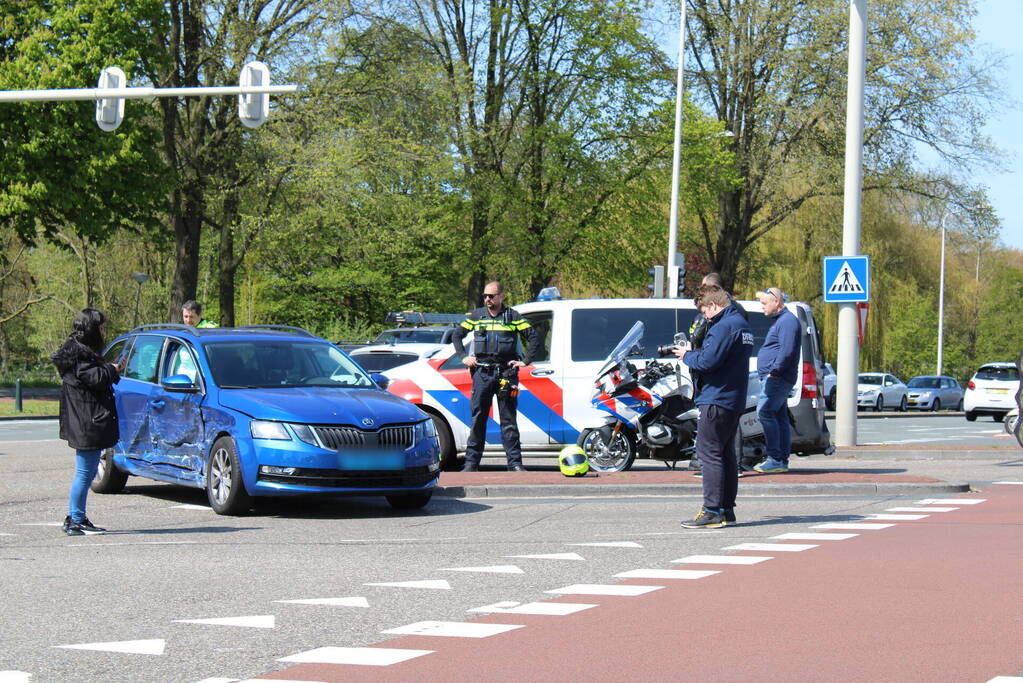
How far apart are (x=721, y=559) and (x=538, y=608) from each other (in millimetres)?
2228

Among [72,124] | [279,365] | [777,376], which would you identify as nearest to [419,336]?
[72,124]

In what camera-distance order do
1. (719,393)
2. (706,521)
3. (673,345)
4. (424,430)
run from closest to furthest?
(719,393)
(706,521)
(424,430)
(673,345)

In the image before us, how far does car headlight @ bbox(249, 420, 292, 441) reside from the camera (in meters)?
10.8

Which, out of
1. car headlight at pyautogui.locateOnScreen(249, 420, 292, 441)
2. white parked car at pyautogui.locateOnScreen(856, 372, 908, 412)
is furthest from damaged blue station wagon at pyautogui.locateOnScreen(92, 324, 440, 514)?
white parked car at pyautogui.locateOnScreen(856, 372, 908, 412)

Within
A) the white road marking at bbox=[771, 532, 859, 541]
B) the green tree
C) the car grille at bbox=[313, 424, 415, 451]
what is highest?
the green tree

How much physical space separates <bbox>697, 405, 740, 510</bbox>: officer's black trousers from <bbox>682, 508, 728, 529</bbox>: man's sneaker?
7cm

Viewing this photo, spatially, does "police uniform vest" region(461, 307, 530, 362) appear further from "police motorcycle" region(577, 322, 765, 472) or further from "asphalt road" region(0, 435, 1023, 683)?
"asphalt road" region(0, 435, 1023, 683)

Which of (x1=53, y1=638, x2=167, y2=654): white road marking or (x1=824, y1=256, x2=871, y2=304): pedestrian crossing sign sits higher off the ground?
(x1=824, y1=256, x2=871, y2=304): pedestrian crossing sign

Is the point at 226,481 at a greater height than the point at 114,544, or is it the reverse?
the point at 226,481

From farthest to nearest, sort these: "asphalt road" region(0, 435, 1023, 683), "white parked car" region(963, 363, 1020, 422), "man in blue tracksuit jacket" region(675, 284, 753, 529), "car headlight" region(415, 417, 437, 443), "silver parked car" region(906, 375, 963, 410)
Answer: "silver parked car" region(906, 375, 963, 410) → "white parked car" region(963, 363, 1020, 422) → "car headlight" region(415, 417, 437, 443) → "man in blue tracksuit jacket" region(675, 284, 753, 529) → "asphalt road" region(0, 435, 1023, 683)

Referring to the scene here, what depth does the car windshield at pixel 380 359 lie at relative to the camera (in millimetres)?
19594

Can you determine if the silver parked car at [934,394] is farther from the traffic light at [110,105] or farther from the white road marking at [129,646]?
the white road marking at [129,646]

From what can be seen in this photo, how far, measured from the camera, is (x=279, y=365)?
12.1 metres

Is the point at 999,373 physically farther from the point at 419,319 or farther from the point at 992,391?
the point at 419,319
